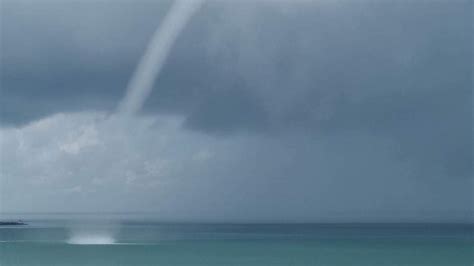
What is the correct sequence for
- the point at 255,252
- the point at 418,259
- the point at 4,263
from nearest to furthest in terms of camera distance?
the point at 4,263 < the point at 418,259 < the point at 255,252

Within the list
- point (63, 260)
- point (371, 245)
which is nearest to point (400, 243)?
point (371, 245)

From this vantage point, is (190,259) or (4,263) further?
(190,259)

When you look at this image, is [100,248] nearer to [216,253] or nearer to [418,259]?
[216,253]

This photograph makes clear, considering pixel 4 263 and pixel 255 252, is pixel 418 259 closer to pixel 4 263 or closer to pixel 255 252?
pixel 255 252

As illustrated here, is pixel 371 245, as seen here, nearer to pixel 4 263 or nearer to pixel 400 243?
pixel 400 243

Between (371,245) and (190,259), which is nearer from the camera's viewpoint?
A: (190,259)

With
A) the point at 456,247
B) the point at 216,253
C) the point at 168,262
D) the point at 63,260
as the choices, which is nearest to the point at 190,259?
the point at 168,262

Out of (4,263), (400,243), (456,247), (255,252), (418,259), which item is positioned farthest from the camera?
(400,243)

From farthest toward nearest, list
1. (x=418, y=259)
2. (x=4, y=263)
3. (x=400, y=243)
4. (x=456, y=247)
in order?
(x=400, y=243) < (x=456, y=247) < (x=418, y=259) < (x=4, y=263)
